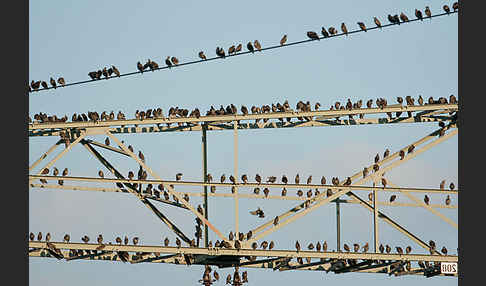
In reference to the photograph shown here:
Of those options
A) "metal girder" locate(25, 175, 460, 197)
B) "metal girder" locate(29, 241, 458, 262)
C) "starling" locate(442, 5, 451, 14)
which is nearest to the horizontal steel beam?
"metal girder" locate(25, 175, 460, 197)

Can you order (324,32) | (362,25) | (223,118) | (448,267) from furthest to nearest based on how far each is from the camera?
(324,32)
(362,25)
(223,118)
(448,267)

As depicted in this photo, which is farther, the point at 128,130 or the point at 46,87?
the point at 46,87

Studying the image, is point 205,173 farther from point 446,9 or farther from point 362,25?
point 446,9

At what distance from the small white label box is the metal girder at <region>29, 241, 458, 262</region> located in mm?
117

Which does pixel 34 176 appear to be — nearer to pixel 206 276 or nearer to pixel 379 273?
pixel 206 276

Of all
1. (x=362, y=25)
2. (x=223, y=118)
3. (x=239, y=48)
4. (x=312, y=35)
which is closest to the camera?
(x=223, y=118)

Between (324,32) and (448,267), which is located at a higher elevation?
(324,32)

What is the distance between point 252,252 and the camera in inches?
1607

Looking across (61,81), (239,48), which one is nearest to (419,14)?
(239,48)

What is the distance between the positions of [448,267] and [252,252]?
5810 mm

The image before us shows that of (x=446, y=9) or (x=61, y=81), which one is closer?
(x=446, y=9)

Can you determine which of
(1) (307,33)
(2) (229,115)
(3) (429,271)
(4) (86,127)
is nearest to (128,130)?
(4) (86,127)

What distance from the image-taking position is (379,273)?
40875mm

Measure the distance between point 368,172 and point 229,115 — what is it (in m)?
4.77
